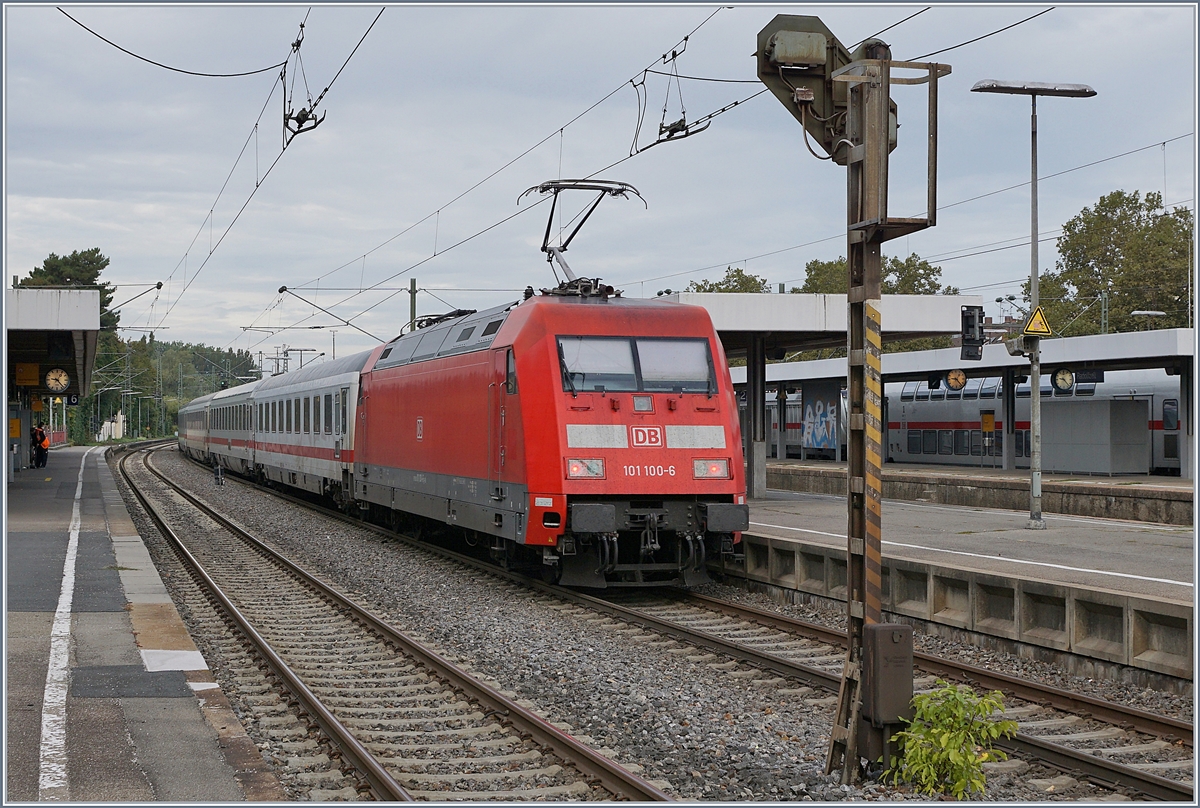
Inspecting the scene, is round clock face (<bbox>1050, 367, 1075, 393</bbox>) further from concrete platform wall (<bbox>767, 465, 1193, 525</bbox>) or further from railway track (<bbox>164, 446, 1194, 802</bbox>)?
railway track (<bbox>164, 446, 1194, 802</bbox>)

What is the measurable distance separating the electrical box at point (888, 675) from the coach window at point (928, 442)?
96.2 ft

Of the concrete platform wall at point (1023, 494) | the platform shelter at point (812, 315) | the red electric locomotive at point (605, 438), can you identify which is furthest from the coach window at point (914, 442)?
the red electric locomotive at point (605, 438)

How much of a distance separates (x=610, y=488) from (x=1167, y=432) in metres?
20.1

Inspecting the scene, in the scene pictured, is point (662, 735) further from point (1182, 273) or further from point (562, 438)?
point (1182, 273)

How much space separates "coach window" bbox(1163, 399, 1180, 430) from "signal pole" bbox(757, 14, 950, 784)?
2307cm

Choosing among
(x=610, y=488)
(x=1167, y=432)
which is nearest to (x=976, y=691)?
(x=610, y=488)

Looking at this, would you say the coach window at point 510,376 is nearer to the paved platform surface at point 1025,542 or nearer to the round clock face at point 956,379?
the paved platform surface at point 1025,542

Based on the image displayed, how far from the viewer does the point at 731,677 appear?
9.64 metres

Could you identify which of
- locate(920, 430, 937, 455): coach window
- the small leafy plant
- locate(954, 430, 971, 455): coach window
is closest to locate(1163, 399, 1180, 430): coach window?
locate(954, 430, 971, 455): coach window

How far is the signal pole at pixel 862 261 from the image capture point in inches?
262

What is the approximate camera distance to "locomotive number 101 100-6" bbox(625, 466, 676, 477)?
41.5ft

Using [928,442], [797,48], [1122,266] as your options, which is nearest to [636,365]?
[797,48]

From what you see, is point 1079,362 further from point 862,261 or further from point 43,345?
point 43,345

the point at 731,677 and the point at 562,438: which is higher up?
the point at 562,438
